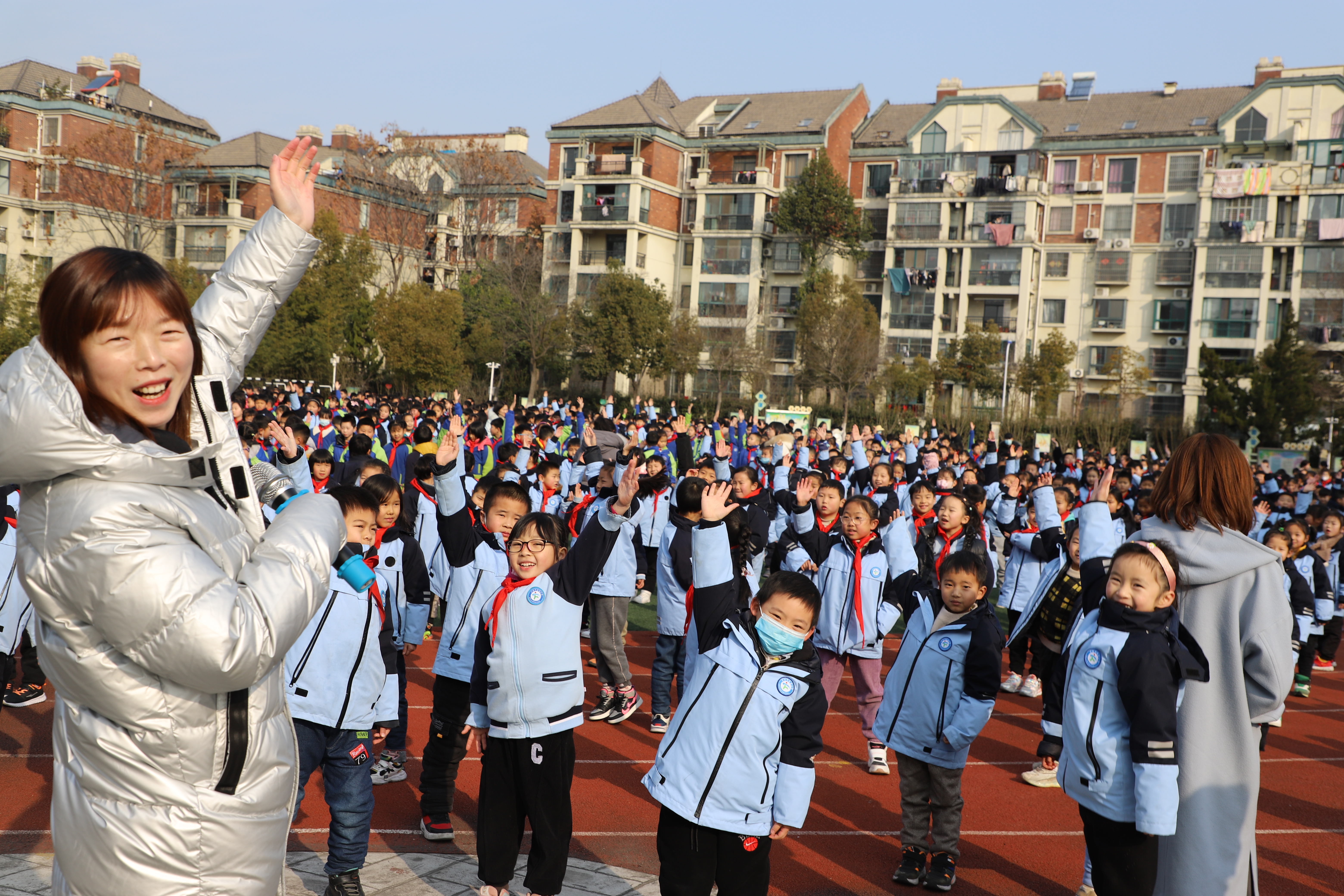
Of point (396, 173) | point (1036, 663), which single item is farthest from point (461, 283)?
point (1036, 663)

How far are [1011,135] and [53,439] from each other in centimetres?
5117

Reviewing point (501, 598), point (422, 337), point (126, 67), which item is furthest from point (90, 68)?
point (501, 598)

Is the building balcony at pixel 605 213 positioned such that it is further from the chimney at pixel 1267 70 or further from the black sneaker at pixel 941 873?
the black sneaker at pixel 941 873

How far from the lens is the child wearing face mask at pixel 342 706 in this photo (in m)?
4.20

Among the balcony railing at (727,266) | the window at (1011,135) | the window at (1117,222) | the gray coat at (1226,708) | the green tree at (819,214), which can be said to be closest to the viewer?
the gray coat at (1226,708)

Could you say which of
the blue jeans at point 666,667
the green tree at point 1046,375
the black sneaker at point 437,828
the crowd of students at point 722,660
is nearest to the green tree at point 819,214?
the green tree at point 1046,375

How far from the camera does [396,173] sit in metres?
50.2

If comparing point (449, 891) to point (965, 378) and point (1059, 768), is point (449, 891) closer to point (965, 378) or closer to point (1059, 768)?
point (1059, 768)

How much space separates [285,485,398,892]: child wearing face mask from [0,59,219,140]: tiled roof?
179 feet

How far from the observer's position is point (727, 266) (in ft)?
163

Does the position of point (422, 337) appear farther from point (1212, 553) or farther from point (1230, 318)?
point (1212, 553)

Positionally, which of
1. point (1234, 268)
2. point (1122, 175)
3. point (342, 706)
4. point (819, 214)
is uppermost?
point (1122, 175)

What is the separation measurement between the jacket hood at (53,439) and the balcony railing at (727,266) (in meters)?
48.0

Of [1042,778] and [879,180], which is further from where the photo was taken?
[879,180]
